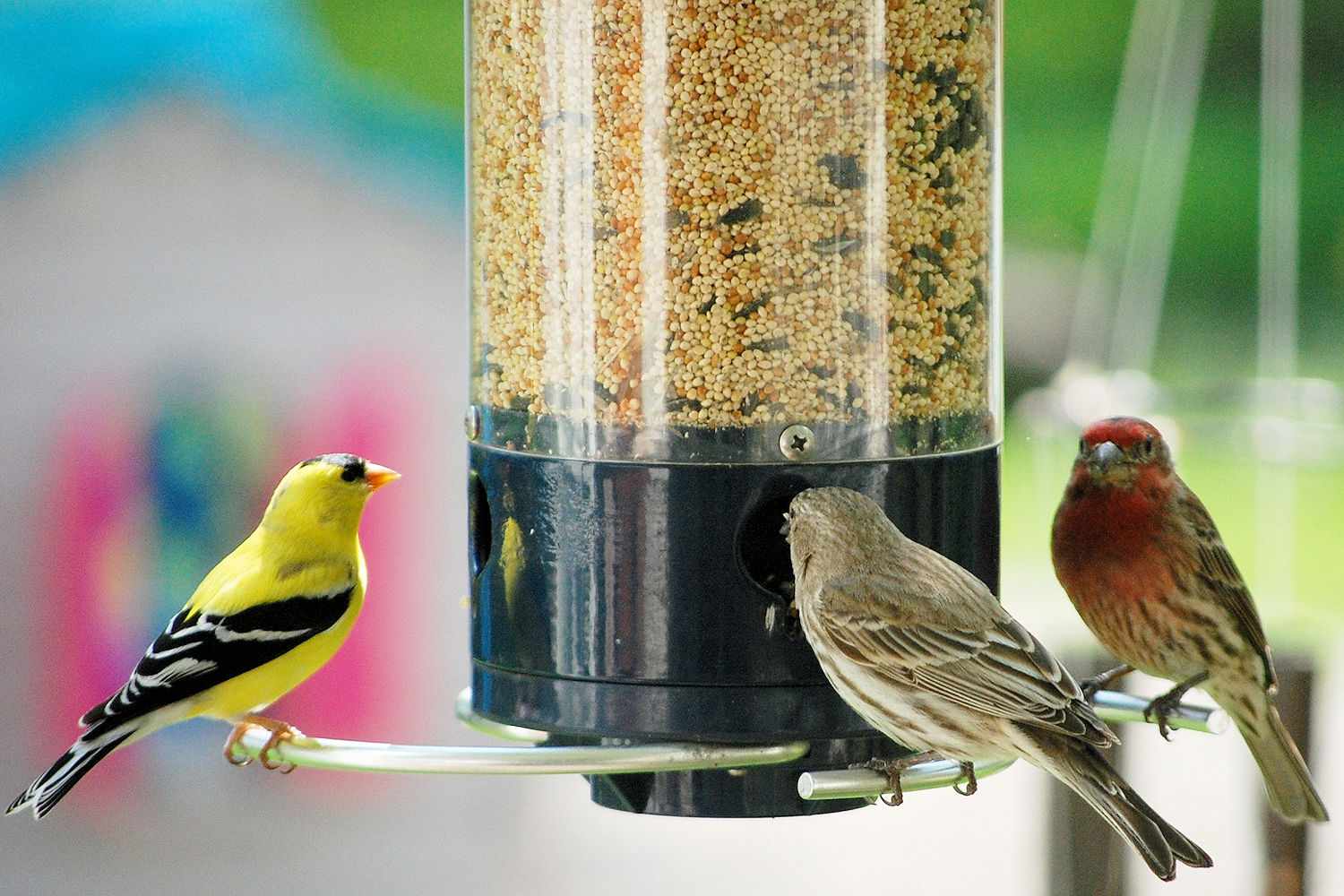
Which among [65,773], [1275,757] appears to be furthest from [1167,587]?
[65,773]

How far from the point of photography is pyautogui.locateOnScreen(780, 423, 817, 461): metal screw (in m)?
3.14

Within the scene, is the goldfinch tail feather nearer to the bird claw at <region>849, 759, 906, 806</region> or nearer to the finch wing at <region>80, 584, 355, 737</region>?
the finch wing at <region>80, 584, 355, 737</region>

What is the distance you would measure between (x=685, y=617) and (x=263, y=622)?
1.15m

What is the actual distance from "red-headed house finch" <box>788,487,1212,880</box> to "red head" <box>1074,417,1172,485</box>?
804 millimetres

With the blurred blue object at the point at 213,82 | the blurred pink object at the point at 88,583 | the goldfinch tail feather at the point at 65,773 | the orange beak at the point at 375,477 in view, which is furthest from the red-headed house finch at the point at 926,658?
the blurred blue object at the point at 213,82

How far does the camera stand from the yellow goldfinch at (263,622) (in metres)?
3.83

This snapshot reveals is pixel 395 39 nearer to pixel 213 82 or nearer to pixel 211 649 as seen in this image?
pixel 213 82

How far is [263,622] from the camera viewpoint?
3.93m

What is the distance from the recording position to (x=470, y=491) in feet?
11.7

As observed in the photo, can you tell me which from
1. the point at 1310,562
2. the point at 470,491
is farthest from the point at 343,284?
the point at 470,491

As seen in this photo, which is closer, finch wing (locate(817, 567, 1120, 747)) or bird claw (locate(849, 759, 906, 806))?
bird claw (locate(849, 759, 906, 806))

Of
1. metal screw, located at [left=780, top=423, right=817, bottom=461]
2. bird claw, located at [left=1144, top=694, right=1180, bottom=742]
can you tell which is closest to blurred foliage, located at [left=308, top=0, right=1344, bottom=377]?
bird claw, located at [left=1144, top=694, right=1180, bottom=742]

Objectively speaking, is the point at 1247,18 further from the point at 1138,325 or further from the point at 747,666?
the point at 747,666

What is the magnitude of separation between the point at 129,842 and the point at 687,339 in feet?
20.3
